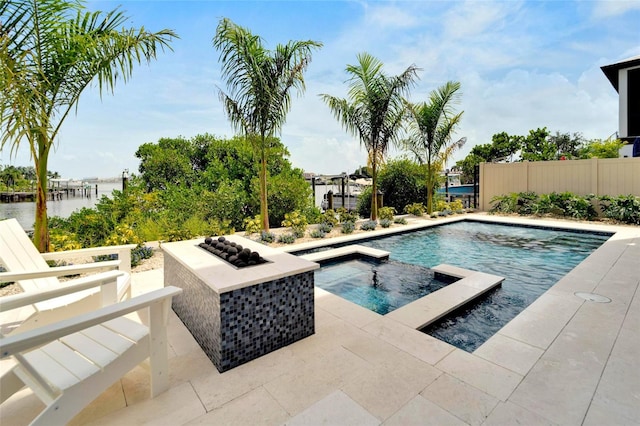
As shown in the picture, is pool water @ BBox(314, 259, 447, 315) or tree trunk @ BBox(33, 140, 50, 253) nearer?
pool water @ BBox(314, 259, 447, 315)

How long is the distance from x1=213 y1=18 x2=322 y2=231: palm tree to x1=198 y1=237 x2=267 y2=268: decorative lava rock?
12.0 feet

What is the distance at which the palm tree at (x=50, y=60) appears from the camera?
3.47 m

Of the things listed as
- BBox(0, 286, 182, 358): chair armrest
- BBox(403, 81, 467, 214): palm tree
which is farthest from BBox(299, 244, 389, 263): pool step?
BBox(403, 81, 467, 214): palm tree

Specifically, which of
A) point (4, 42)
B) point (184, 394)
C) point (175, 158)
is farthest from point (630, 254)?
point (175, 158)

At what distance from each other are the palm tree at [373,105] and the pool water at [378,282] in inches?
152

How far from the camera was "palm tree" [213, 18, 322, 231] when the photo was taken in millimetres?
6172

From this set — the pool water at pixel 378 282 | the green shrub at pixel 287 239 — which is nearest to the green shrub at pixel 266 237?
the green shrub at pixel 287 239

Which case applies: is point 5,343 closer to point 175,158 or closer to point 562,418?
point 562,418

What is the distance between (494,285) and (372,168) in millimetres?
5412

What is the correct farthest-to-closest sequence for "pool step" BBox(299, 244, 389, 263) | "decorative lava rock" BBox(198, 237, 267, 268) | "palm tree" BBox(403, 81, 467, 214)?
"palm tree" BBox(403, 81, 467, 214), "pool step" BBox(299, 244, 389, 263), "decorative lava rock" BBox(198, 237, 267, 268)

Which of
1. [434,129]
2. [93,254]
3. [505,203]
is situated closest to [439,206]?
[505,203]

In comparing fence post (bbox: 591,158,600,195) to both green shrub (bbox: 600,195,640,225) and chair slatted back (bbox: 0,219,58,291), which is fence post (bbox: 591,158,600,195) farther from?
chair slatted back (bbox: 0,219,58,291)

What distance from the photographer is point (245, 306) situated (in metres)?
2.26

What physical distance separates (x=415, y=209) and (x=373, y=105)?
438 cm
